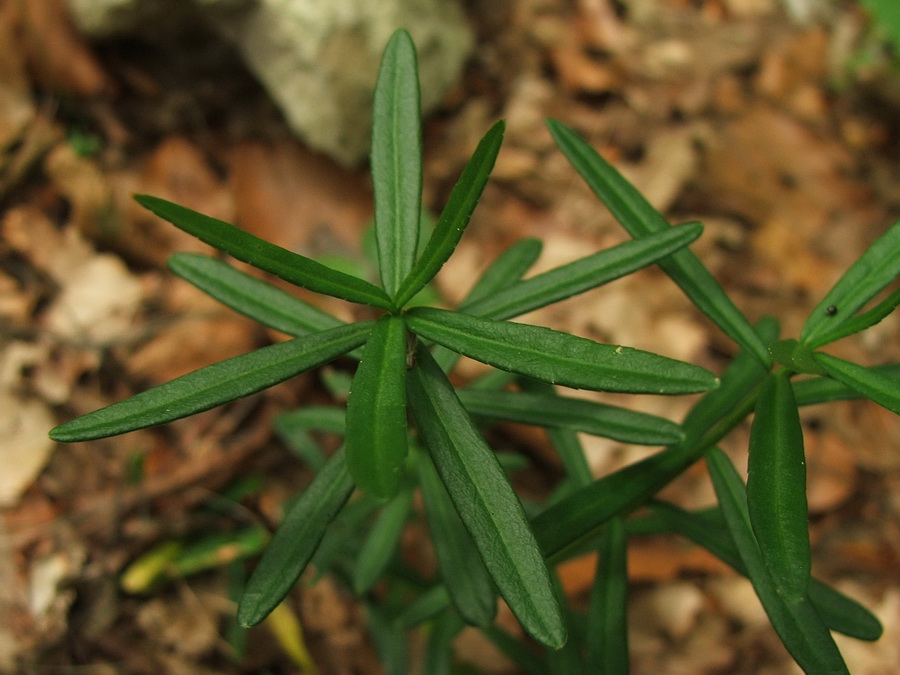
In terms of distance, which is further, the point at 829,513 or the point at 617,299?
the point at 617,299

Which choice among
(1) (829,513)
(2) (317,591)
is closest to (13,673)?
(2) (317,591)

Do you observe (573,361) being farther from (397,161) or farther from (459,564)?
(459,564)

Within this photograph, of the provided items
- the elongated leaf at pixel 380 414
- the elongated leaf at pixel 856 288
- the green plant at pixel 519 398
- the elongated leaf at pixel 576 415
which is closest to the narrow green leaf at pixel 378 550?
the green plant at pixel 519 398

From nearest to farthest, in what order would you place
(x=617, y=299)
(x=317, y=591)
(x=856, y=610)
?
(x=856, y=610)
(x=317, y=591)
(x=617, y=299)

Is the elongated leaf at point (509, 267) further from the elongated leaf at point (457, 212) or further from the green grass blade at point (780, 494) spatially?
the green grass blade at point (780, 494)

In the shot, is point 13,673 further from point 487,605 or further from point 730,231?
point 730,231

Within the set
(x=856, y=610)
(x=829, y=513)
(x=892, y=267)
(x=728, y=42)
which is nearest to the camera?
(x=892, y=267)

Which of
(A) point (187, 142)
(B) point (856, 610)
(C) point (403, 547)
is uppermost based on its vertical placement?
(A) point (187, 142)

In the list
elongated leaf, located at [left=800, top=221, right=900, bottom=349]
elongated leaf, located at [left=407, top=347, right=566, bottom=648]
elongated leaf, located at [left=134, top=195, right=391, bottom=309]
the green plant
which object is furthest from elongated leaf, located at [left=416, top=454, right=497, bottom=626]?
elongated leaf, located at [left=800, top=221, right=900, bottom=349]

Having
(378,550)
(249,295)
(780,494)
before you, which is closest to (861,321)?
(780,494)

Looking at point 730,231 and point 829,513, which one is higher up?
point 730,231
